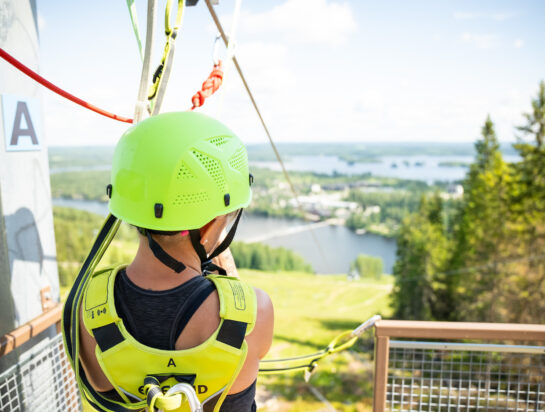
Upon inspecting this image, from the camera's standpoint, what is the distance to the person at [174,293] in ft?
4.20

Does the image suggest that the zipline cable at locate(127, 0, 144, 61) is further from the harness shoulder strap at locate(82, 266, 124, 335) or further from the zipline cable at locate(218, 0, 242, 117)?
the harness shoulder strap at locate(82, 266, 124, 335)

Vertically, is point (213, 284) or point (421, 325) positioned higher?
point (213, 284)

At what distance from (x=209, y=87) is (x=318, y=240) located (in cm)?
9670

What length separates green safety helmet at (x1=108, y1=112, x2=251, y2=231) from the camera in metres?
1.36

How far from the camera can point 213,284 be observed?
4.37 feet

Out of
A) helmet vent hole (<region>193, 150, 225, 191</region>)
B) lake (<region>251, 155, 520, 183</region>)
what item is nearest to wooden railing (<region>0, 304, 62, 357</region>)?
helmet vent hole (<region>193, 150, 225, 191</region>)

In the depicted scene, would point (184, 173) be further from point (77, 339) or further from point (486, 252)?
point (486, 252)

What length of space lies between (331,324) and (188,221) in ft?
92.3

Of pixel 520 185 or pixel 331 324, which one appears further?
pixel 331 324

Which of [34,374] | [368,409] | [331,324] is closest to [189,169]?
[34,374]

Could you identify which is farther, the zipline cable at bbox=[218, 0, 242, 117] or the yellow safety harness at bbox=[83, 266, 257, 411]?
the zipline cable at bbox=[218, 0, 242, 117]

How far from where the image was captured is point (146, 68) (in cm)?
198

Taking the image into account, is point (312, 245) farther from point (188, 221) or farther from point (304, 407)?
point (188, 221)

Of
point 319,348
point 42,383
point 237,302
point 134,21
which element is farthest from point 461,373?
point 319,348
